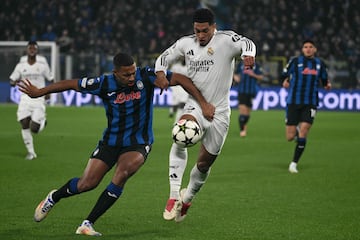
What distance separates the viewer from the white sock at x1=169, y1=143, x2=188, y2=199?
9141 mm

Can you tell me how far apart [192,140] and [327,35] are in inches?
1132

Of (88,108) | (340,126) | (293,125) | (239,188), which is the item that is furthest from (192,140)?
(88,108)

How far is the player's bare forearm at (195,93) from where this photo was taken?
28.3 feet

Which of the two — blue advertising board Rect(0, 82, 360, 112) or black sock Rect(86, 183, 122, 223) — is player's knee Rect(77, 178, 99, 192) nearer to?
black sock Rect(86, 183, 122, 223)

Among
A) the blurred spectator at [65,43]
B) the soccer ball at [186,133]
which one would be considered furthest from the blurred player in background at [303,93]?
the blurred spectator at [65,43]

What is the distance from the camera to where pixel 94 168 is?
808 centimetres

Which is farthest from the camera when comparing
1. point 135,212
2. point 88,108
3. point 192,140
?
point 88,108

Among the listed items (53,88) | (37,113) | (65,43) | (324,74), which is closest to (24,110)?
(37,113)

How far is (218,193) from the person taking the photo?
447 inches

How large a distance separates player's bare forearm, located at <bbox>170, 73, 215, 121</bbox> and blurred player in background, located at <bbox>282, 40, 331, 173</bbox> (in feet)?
18.3

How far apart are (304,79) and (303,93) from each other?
0.27m

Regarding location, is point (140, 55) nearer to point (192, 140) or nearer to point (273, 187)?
point (273, 187)

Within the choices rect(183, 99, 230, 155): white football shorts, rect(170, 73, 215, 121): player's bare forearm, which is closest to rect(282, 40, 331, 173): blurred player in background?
rect(183, 99, 230, 155): white football shorts

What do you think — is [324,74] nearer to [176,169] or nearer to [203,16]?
[176,169]
